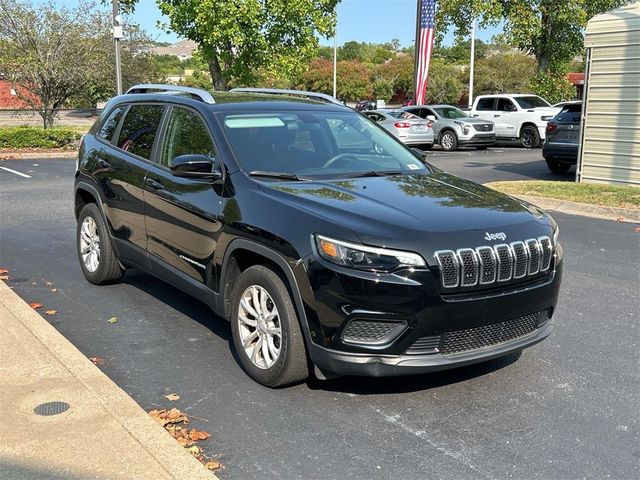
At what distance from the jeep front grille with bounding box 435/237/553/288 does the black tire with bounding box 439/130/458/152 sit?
1989 centimetres

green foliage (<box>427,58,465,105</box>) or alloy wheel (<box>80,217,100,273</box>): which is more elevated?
green foliage (<box>427,58,465,105</box>)

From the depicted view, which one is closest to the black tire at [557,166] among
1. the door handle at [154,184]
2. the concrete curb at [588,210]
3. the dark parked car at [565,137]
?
the dark parked car at [565,137]

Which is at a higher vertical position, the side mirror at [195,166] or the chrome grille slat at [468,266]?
the side mirror at [195,166]

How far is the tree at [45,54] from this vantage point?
77.8 feet

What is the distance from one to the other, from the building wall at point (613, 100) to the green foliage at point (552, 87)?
54.7 feet

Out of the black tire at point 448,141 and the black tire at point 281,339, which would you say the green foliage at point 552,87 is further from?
the black tire at point 281,339

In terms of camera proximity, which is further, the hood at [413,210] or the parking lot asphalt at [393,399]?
the hood at [413,210]

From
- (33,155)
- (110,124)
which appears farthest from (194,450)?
(33,155)

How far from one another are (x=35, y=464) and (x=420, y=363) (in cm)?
197

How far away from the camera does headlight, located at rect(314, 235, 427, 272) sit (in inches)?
143

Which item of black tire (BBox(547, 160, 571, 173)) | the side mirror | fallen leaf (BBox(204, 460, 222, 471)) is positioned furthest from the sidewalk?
black tire (BBox(547, 160, 571, 173))

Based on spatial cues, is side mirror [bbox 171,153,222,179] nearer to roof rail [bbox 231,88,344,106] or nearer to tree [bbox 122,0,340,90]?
roof rail [bbox 231,88,344,106]

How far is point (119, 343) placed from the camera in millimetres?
4992

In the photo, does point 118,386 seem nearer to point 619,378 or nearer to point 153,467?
point 153,467
